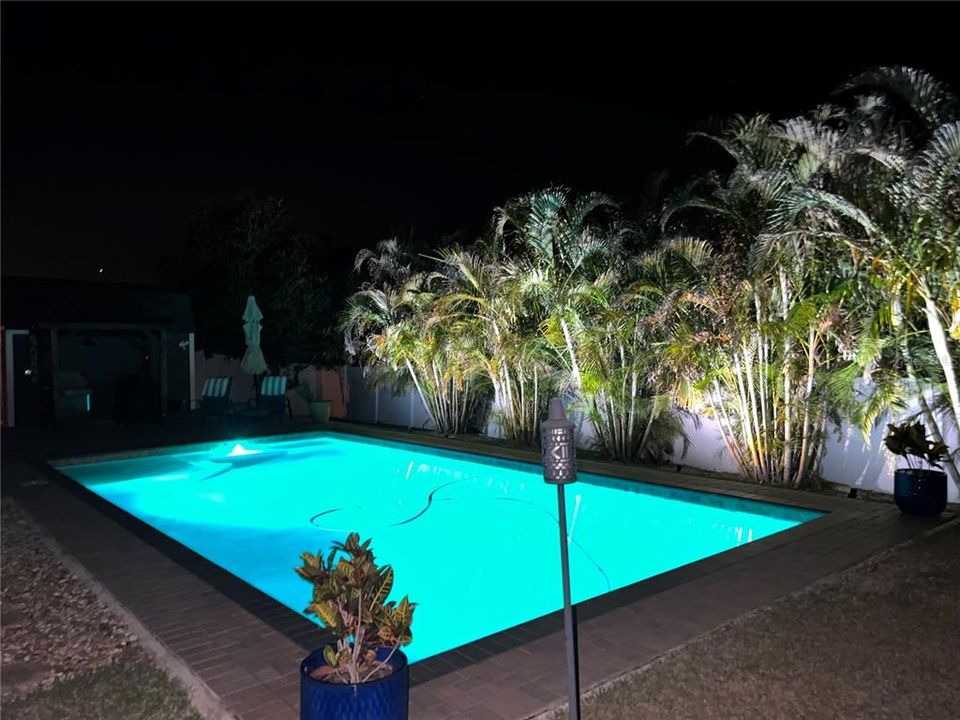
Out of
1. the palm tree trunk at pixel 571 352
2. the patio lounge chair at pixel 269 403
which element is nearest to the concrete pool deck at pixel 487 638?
the palm tree trunk at pixel 571 352

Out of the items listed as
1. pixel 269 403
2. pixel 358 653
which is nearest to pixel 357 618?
pixel 358 653

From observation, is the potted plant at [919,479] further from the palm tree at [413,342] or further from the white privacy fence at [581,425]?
the palm tree at [413,342]

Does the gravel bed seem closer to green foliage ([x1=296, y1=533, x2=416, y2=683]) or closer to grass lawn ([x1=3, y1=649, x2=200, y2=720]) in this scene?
grass lawn ([x1=3, y1=649, x2=200, y2=720])

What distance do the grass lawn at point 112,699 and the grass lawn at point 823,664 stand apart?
1677 millimetres

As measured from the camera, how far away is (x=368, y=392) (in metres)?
15.6

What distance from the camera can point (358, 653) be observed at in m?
2.54

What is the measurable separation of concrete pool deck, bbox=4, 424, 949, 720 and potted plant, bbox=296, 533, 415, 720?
1.36 feet

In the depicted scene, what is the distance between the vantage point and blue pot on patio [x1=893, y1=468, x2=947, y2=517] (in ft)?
19.0

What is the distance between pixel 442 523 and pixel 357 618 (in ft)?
17.3

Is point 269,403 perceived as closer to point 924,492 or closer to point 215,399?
point 215,399

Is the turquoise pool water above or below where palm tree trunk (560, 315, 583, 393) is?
below

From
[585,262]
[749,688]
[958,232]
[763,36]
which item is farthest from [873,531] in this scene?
[763,36]

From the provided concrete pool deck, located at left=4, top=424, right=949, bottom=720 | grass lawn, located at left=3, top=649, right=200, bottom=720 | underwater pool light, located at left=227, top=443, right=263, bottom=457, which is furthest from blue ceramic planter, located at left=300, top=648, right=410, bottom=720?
underwater pool light, located at left=227, top=443, right=263, bottom=457

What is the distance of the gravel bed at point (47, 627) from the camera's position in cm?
334
